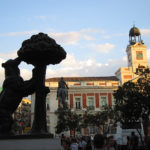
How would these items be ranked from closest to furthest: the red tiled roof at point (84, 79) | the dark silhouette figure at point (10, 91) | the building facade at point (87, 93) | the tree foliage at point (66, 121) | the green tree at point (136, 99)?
the dark silhouette figure at point (10, 91) → the green tree at point (136, 99) → the tree foliage at point (66, 121) → the building facade at point (87, 93) → the red tiled roof at point (84, 79)

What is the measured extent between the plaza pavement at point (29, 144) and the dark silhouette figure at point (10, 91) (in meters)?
0.62

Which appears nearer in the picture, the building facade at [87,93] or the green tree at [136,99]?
the green tree at [136,99]

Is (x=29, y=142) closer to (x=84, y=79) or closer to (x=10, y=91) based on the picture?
(x=10, y=91)

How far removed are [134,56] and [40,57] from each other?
4716 centimetres

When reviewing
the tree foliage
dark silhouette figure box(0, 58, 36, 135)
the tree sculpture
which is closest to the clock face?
the tree foliage

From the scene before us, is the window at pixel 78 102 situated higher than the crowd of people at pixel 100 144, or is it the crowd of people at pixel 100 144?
the window at pixel 78 102

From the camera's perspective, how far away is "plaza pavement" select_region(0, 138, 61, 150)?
18.6ft

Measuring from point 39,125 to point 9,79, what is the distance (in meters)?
1.38

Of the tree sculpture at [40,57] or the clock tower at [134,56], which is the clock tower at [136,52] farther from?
the tree sculpture at [40,57]

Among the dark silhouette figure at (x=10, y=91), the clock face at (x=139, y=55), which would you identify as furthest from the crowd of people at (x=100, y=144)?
the clock face at (x=139, y=55)

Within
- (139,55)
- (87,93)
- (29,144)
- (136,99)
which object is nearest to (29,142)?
(29,144)

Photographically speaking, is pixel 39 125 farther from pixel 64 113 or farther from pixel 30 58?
pixel 64 113

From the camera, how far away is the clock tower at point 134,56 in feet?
164

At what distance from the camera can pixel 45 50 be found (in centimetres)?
666
